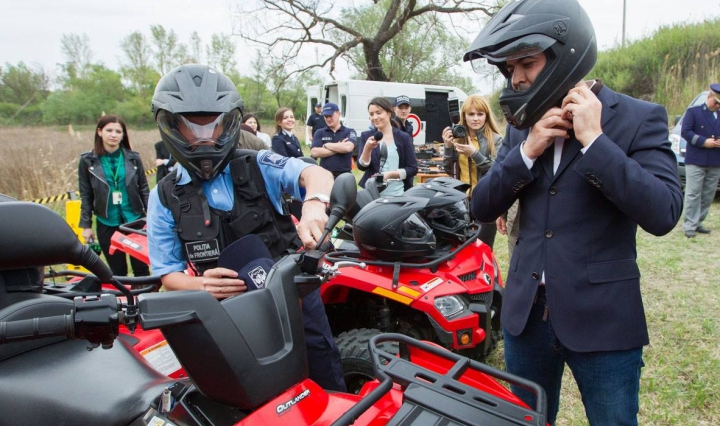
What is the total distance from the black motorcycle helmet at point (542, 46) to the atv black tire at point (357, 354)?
154cm

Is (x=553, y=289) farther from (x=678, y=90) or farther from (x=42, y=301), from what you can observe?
(x=678, y=90)

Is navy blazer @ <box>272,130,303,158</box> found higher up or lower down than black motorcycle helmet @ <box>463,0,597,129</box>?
lower down

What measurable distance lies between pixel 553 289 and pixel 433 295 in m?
1.14

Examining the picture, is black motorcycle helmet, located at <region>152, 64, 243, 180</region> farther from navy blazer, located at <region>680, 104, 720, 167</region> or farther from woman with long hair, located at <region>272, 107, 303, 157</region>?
navy blazer, located at <region>680, 104, 720, 167</region>

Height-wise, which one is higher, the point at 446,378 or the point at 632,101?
the point at 632,101

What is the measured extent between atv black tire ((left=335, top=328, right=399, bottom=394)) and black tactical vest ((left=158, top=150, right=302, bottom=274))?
803 millimetres

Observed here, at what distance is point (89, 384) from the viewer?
1.49 metres

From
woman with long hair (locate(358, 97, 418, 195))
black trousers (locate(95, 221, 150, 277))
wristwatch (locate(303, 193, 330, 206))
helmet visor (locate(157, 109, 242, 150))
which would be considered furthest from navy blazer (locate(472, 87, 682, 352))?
black trousers (locate(95, 221, 150, 277))

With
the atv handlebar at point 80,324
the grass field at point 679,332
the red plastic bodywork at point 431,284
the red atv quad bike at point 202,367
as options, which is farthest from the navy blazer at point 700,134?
the atv handlebar at point 80,324

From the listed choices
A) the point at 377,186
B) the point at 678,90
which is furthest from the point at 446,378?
the point at 678,90

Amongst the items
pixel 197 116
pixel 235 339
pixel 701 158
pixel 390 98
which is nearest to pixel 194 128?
pixel 197 116

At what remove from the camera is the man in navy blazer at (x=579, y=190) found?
144 centimetres

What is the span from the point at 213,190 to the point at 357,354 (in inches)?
47.5

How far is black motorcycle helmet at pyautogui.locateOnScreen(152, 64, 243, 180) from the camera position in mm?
1933
